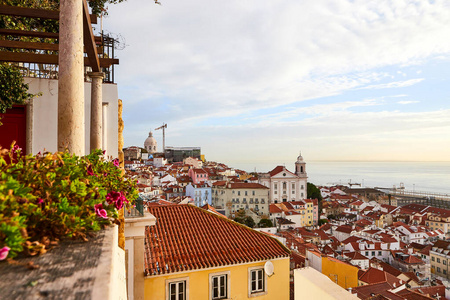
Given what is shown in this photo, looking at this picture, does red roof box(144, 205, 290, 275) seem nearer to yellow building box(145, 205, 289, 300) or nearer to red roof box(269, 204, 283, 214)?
yellow building box(145, 205, 289, 300)

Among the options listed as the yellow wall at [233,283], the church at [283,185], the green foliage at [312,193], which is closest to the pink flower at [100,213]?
the yellow wall at [233,283]

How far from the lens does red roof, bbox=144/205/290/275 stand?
6938mm

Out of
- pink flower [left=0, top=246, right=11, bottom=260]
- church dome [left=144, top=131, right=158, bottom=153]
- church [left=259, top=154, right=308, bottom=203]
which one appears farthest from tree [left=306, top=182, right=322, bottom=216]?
pink flower [left=0, top=246, right=11, bottom=260]

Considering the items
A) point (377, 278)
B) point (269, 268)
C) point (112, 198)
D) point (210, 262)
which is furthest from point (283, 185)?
point (112, 198)

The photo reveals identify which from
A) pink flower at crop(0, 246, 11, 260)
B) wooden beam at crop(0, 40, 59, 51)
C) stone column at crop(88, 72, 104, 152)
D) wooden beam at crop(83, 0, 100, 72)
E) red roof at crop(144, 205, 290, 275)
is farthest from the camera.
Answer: red roof at crop(144, 205, 290, 275)

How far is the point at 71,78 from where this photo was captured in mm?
3174

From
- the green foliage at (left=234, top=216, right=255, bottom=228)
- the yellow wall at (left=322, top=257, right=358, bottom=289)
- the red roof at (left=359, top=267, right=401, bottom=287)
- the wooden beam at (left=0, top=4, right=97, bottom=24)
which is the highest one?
the wooden beam at (left=0, top=4, right=97, bottom=24)

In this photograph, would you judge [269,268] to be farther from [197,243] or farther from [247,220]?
[247,220]

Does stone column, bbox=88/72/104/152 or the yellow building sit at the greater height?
stone column, bbox=88/72/104/152

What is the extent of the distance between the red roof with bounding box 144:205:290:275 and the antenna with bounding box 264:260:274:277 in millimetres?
186

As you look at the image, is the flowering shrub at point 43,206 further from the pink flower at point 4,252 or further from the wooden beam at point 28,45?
the wooden beam at point 28,45

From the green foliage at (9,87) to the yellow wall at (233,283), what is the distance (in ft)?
14.3

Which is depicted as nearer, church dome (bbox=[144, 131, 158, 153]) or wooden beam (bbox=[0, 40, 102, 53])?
wooden beam (bbox=[0, 40, 102, 53])

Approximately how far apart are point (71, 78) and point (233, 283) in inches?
234
